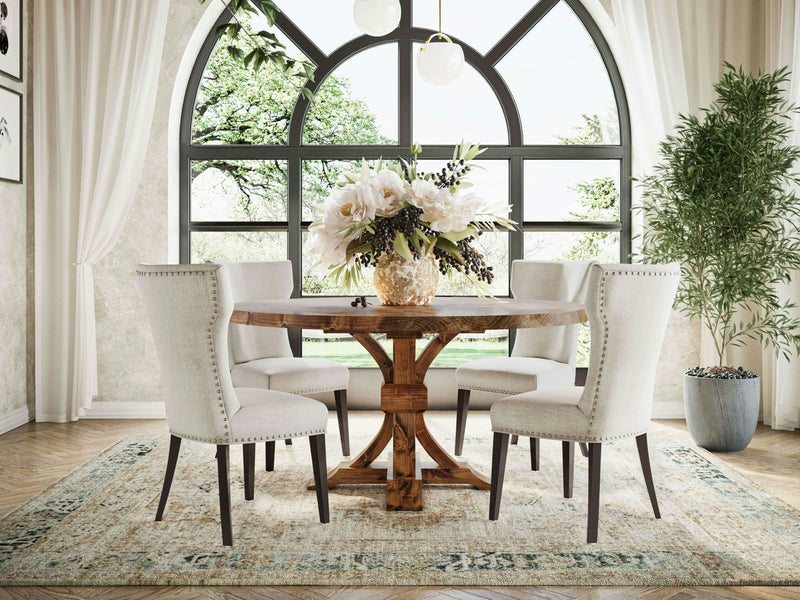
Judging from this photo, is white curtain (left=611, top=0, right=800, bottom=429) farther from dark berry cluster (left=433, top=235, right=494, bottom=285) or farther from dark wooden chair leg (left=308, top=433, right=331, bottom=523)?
dark wooden chair leg (left=308, top=433, right=331, bottom=523)

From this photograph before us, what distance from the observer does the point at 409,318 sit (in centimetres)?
243

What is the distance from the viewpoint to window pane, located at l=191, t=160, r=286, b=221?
195 inches

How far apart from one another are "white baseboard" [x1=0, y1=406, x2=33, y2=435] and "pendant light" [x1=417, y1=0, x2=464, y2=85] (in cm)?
313

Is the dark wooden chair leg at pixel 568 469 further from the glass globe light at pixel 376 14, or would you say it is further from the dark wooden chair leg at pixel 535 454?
the glass globe light at pixel 376 14

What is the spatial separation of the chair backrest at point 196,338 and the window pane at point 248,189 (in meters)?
2.43

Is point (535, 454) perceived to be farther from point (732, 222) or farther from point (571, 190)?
point (571, 190)

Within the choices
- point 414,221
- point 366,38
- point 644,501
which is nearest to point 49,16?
point 366,38

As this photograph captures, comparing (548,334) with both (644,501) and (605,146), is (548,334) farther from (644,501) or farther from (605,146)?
(605,146)

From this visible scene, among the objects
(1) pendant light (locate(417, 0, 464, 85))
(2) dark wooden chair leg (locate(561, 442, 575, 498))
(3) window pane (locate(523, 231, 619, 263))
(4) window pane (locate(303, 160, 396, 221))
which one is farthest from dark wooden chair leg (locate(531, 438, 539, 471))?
(4) window pane (locate(303, 160, 396, 221))

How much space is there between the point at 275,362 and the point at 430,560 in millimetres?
1510

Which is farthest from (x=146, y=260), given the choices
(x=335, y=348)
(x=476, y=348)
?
(x=476, y=348)

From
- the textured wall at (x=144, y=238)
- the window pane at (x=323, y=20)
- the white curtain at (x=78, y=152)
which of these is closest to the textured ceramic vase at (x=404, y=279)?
the textured wall at (x=144, y=238)

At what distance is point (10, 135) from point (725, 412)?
4.35 metres

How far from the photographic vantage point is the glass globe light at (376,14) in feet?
9.88
